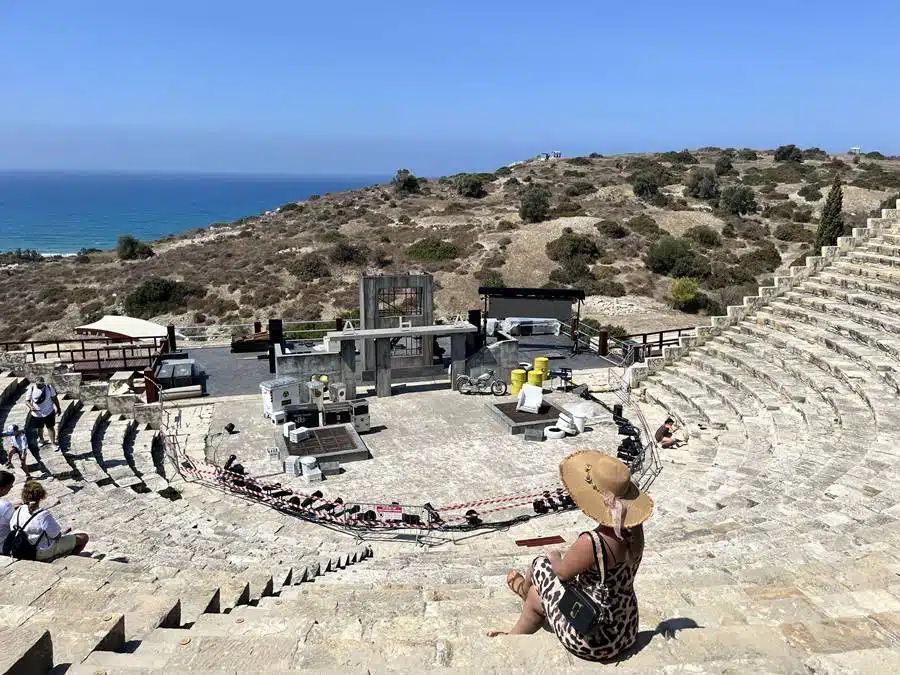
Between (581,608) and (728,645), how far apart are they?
1474mm

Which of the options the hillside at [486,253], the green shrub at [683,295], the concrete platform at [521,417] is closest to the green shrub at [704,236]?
the hillside at [486,253]

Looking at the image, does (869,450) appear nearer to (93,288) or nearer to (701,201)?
(93,288)

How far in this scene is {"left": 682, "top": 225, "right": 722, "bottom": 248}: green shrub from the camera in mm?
52094

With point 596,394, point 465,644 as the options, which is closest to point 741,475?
point 596,394

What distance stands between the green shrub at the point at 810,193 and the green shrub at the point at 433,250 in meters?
35.8

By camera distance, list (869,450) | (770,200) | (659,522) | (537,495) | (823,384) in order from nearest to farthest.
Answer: (659,522)
(869,450)
(537,495)
(823,384)
(770,200)

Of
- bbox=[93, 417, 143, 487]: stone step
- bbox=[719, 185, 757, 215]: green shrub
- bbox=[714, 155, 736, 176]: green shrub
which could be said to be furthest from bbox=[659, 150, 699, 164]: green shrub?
bbox=[93, 417, 143, 487]: stone step

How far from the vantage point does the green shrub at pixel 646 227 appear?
53.1m

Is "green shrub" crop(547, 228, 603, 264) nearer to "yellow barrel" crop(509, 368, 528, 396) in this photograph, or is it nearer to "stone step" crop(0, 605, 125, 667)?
"yellow barrel" crop(509, 368, 528, 396)

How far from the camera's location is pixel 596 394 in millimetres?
23750

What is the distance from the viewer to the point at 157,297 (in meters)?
43.2

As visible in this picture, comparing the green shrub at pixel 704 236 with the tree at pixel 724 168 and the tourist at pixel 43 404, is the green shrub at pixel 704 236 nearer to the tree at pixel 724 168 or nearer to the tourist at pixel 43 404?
the tree at pixel 724 168

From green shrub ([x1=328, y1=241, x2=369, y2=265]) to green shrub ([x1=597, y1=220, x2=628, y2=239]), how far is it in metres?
19.2

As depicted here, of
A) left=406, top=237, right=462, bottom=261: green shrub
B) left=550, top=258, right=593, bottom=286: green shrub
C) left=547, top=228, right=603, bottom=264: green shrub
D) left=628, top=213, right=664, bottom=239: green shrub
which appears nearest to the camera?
left=550, top=258, right=593, bottom=286: green shrub
